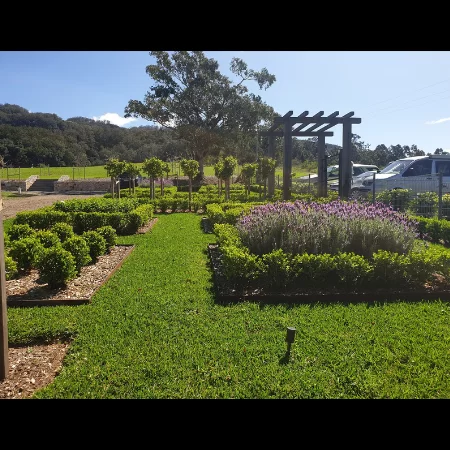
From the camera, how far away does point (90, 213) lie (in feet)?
31.8

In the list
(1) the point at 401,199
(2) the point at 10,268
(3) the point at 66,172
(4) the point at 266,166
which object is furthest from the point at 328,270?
(3) the point at 66,172

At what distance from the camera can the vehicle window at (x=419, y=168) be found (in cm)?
1375

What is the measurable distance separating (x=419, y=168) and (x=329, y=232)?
9896 millimetres

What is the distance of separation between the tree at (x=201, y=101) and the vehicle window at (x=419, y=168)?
15828 mm

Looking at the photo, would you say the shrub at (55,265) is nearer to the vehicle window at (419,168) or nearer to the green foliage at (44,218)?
the green foliage at (44,218)

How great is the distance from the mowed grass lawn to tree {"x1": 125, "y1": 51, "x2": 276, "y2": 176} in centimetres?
2434

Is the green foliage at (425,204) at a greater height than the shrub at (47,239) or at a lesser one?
greater

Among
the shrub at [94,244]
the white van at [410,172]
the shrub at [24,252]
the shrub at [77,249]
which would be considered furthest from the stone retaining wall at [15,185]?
the shrub at [77,249]

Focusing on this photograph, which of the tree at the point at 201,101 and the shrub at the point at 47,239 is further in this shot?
the tree at the point at 201,101

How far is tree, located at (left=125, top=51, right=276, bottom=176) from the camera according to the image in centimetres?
2733

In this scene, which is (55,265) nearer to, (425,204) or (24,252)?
(24,252)
